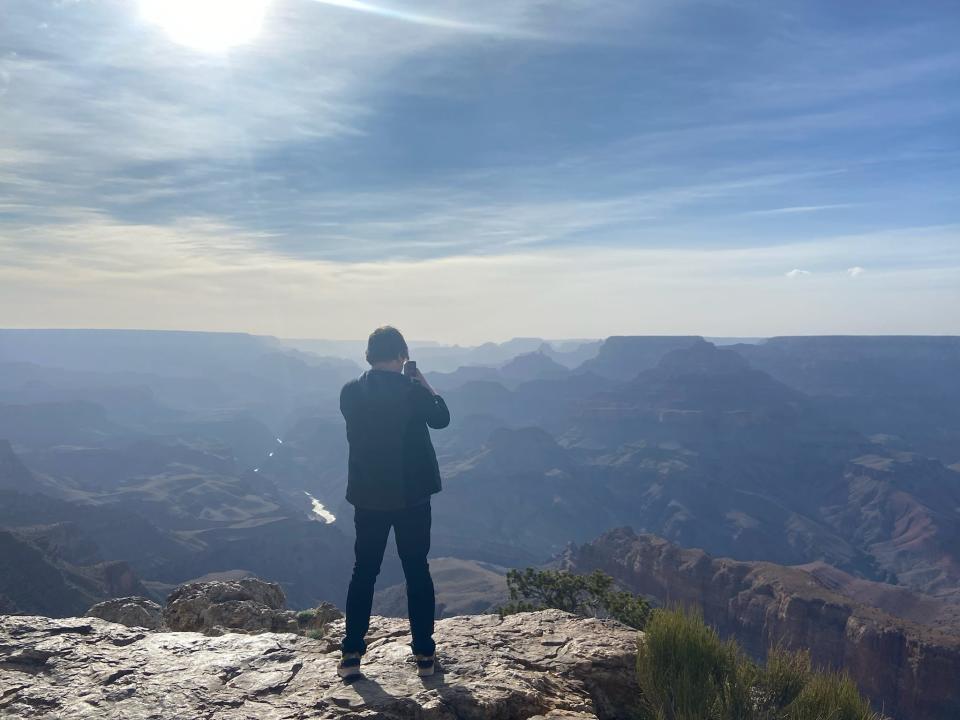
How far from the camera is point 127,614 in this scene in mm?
10594

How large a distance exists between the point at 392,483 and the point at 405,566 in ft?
2.76

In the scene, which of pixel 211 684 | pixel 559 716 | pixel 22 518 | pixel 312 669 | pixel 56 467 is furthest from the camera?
pixel 56 467

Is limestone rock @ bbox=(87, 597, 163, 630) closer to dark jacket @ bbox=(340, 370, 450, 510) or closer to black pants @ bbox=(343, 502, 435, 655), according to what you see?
black pants @ bbox=(343, 502, 435, 655)

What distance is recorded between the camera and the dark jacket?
17.6 feet

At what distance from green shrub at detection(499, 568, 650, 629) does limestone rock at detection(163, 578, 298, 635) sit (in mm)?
6183

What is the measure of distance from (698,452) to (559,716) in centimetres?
18941

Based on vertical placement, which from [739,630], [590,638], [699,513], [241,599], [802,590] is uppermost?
[590,638]

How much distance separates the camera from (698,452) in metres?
181

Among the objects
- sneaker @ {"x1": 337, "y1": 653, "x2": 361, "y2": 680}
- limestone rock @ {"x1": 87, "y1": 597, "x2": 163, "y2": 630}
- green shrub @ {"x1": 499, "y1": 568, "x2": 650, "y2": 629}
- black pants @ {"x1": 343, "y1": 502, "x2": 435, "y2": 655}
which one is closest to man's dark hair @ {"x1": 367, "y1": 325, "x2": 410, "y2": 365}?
black pants @ {"x1": 343, "y1": 502, "x2": 435, "y2": 655}

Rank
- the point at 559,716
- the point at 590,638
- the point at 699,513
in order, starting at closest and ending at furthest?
the point at 559,716 < the point at 590,638 < the point at 699,513

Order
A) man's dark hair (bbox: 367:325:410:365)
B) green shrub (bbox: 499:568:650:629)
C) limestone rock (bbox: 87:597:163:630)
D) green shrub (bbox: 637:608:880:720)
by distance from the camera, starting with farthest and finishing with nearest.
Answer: green shrub (bbox: 499:568:650:629)
limestone rock (bbox: 87:597:163:630)
man's dark hair (bbox: 367:325:410:365)
green shrub (bbox: 637:608:880:720)

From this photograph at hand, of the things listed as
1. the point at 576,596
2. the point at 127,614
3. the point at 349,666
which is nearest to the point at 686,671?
the point at 349,666

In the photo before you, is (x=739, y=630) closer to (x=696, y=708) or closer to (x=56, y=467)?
(x=696, y=708)

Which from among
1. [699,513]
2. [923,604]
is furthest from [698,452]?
[923,604]
